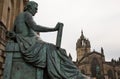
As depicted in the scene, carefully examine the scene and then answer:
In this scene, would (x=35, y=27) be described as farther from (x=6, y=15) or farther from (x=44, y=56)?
(x=6, y=15)

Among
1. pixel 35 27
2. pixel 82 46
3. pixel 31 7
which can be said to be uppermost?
pixel 82 46

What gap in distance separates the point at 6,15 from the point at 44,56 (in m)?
10.3

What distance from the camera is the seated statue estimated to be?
A: 4.04m

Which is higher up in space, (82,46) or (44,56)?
(82,46)

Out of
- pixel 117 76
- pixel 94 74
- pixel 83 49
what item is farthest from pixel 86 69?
pixel 83 49

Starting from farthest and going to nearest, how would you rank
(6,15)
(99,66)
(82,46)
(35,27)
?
(82,46) → (99,66) → (6,15) → (35,27)

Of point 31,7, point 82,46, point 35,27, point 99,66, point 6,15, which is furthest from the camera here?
point 82,46

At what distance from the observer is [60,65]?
4.14 m

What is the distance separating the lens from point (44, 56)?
4.13m

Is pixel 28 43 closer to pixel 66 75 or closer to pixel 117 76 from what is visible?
pixel 66 75

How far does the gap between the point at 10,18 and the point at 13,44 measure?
12.0 metres

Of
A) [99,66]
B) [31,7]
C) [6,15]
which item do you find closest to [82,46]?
[99,66]

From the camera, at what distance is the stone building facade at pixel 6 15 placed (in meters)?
11.3

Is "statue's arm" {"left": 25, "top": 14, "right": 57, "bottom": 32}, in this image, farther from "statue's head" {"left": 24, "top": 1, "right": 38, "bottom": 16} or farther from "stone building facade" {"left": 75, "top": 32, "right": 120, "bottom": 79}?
"stone building facade" {"left": 75, "top": 32, "right": 120, "bottom": 79}
